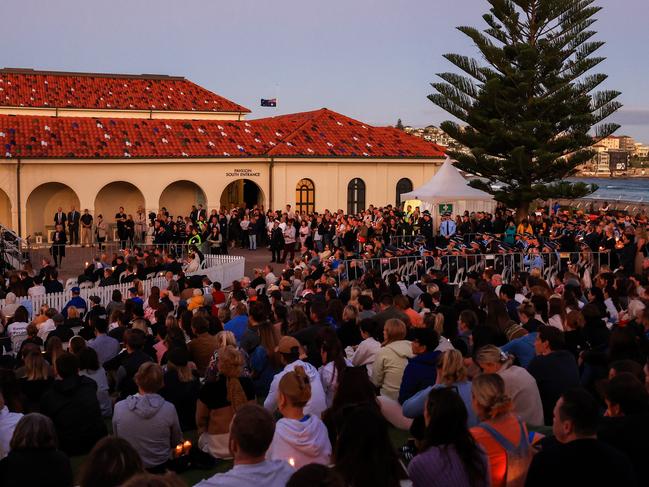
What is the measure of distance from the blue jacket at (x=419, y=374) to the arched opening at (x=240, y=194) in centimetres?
2583

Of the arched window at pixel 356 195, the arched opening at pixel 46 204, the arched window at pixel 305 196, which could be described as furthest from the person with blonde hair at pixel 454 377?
the arched window at pixel 356 195

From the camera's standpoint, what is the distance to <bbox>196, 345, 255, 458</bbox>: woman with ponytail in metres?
6.63

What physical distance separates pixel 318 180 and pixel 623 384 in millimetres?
27196

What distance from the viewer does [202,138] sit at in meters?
31.4

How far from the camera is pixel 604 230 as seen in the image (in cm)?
1819

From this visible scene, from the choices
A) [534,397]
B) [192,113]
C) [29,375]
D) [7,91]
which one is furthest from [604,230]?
[7,91]

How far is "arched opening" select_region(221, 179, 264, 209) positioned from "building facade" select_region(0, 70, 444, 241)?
4 cm

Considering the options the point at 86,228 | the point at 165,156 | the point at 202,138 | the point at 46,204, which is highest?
the point at 202,138

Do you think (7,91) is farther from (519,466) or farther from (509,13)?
(519,466)

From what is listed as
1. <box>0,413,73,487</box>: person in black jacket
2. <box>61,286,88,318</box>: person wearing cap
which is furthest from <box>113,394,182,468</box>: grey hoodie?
<box>61,286,88,318</box>: person wearing cap

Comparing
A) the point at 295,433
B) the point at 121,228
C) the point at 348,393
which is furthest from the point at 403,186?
the point at 295,433

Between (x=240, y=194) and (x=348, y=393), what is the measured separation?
2755 centimetres

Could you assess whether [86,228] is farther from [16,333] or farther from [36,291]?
[16,333]

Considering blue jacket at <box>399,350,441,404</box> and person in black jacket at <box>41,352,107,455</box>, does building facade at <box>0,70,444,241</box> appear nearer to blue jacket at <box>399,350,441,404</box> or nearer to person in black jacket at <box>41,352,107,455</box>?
person in black jacket at <box>41,352,107,455</box>
